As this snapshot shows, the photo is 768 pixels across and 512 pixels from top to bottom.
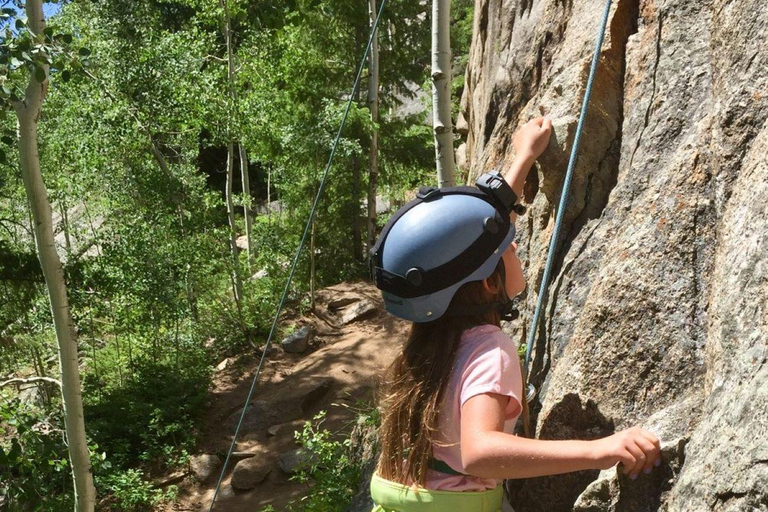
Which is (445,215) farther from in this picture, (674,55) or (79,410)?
(79,410)

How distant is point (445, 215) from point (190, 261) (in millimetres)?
11880

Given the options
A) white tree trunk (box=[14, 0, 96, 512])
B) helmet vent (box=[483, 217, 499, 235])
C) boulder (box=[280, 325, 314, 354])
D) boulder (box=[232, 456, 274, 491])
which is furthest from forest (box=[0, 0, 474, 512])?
helmet vent (box=[483, 217, 499, 235])

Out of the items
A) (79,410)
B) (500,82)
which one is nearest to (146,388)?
(79,410)

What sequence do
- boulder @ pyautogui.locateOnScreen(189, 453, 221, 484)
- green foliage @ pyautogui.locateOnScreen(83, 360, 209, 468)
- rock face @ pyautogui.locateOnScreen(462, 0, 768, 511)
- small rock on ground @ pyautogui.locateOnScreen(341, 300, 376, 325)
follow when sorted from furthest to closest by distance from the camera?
small rock on ground @ pyautogui.locateOnScreen(341, 300, 376, 325) → green foliage @ pyautogui.locateOnScreen(83, 360, 209, 468) → boulder @ pyautogui.locateOnScreen(189, 453, 221, 484) → rock face @ pyautogui.locateOnScreen(462, 0, 768, 511)

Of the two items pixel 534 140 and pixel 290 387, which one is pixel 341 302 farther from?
pixel 534 140

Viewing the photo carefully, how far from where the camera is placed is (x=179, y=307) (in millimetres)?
13305

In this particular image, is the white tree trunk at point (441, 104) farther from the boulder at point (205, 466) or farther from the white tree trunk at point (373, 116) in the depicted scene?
the white tree trunk at point (373, 116)

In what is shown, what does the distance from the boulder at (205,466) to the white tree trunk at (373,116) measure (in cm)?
701

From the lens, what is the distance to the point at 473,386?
78.4 inches

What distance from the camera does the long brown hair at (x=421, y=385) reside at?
2.16 meters

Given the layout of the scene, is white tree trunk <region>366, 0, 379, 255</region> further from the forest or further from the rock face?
the rock face

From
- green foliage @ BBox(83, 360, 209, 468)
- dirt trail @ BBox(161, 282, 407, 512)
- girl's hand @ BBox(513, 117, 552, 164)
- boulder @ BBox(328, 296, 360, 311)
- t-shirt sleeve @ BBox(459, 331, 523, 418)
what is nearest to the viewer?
t-shirt sleeve @ BBox(459, 331, 523, 418)

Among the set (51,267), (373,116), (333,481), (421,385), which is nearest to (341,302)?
(373,116)

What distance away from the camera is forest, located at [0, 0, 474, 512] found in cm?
1283
